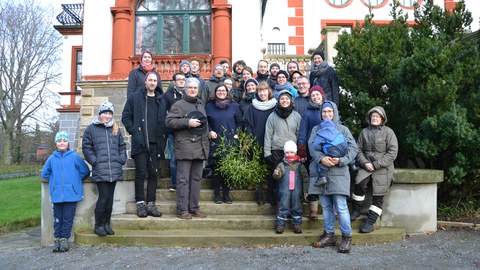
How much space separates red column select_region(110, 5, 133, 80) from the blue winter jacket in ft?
17.4

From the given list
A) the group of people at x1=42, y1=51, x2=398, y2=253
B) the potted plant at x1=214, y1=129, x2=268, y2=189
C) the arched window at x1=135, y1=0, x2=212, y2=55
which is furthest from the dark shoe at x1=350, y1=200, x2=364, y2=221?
the arched window at x1=135, y1=0, x2=212, y2=55

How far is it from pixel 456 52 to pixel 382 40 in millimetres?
1152

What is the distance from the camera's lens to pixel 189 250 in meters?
4.76

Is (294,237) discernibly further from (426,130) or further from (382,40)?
(382,40)

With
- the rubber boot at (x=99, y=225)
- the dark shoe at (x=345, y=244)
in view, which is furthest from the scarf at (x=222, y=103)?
the dark shoe at (x=345, y=244)

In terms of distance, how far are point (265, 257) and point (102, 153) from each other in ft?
7.72

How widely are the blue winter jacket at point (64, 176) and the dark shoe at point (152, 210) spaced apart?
0.87m

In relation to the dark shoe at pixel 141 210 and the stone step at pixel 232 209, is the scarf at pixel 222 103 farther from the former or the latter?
the dark shoe at pixel 141 210

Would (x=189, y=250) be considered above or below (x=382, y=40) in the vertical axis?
below

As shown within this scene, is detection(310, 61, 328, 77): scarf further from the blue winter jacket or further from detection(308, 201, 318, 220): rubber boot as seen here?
the blue winter jacket

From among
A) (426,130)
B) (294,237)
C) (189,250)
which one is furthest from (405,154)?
(189,250)

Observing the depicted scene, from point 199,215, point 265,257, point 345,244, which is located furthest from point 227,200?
point 345,244

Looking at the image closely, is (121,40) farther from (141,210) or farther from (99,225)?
(99,225)

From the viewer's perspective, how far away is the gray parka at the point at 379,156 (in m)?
5.19
